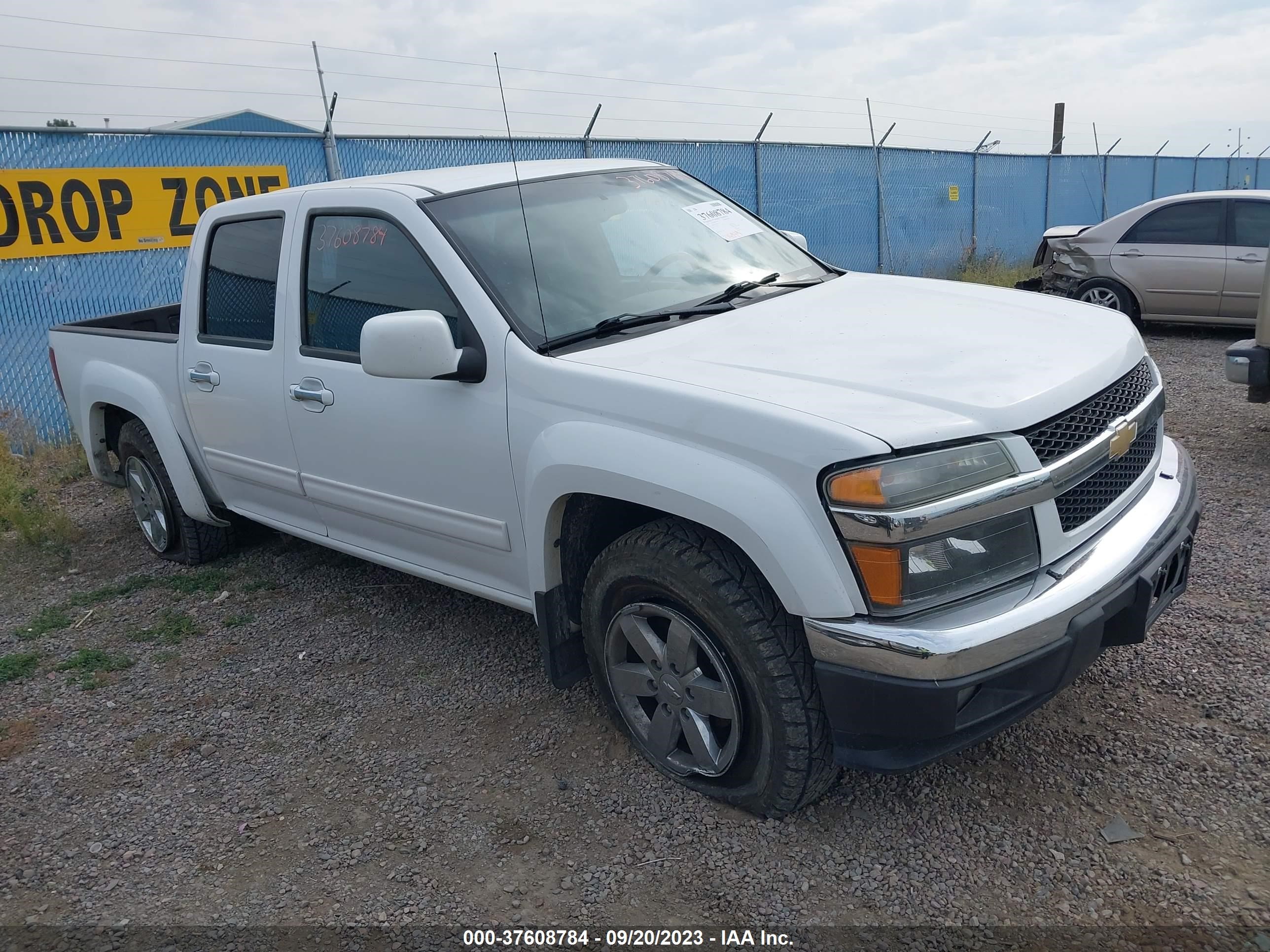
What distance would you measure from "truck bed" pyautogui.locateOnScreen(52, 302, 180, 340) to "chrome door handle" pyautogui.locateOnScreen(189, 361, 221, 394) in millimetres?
1022

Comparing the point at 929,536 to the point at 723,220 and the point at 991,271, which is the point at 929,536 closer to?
the point at 723,220

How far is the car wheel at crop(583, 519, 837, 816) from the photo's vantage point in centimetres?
255

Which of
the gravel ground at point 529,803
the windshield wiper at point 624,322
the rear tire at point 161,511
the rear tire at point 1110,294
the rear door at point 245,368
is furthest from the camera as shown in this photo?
the rear tire at point 1110,294

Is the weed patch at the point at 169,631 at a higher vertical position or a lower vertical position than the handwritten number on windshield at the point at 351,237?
lower

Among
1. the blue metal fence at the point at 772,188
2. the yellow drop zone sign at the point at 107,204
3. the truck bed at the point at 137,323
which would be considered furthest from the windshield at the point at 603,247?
the blue metal fence at the point at 772,188

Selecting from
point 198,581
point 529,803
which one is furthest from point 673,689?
point 198,581

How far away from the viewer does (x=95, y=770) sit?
3.42m

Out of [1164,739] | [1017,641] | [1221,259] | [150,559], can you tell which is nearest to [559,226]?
[1017,641]

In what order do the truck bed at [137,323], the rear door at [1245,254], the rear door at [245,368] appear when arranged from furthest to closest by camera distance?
the rear door at [1245,254] → the truck bed at [137,323] → the rear door at [245,368]

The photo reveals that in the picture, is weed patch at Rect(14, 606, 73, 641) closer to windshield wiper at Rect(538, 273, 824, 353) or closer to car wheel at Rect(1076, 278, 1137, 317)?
windshield wiper at Rect(538, 273, 824, 353)

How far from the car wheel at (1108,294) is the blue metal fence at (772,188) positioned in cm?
430

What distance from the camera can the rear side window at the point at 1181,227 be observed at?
9.45 metres

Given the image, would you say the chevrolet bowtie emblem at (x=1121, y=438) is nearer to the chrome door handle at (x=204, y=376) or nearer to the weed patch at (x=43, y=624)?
the chrome door handle at (x=204, y=376)

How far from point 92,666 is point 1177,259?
9.77m
